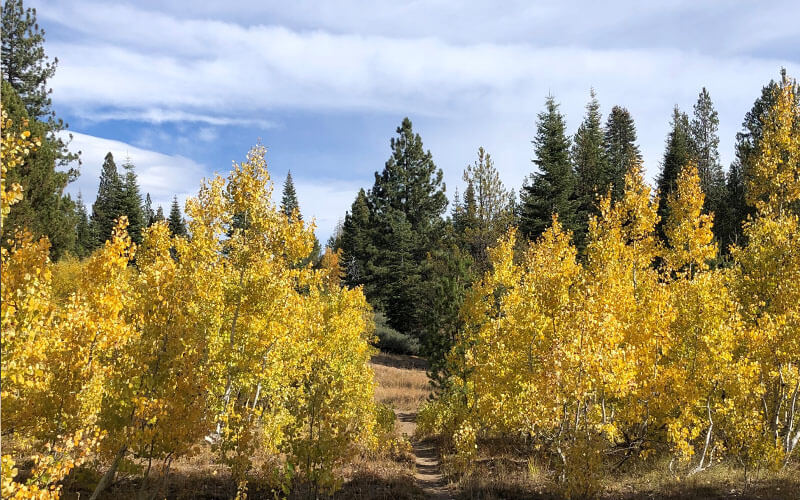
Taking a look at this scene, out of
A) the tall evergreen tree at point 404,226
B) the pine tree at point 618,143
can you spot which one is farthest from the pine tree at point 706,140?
the tall evergreen tree at point 404,226

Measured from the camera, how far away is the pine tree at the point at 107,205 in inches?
2162

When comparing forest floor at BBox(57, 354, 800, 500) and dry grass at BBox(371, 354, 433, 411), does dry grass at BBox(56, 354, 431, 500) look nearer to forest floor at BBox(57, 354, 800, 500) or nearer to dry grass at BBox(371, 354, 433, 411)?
forest floor at BBox(57, 354, 800, 500)

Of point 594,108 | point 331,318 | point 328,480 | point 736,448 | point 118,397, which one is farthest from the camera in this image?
point 594,108

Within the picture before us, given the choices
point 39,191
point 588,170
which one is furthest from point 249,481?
point 588,170

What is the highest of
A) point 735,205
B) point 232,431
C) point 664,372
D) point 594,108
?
point 594,108

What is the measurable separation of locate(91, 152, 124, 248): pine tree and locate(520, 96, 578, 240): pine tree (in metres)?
29.0

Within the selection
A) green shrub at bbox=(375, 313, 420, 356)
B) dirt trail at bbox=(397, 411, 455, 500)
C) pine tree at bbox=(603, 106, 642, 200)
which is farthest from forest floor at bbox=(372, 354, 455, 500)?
pine tree at bbox=(603, 106, 642, 200)

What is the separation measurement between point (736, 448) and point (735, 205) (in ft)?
119

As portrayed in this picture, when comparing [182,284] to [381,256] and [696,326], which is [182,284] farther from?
[381,256]

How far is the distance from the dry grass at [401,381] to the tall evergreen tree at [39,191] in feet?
63.0

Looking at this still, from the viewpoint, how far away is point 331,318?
57.9ft

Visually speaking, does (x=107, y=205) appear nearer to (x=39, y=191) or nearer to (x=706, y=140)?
(x=39, y=191)

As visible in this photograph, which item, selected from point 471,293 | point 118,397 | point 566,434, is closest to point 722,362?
point 566,434

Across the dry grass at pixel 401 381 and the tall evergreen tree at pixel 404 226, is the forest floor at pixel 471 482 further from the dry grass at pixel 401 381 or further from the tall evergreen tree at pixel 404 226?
the tall evergreen tree at pixel 404 226
